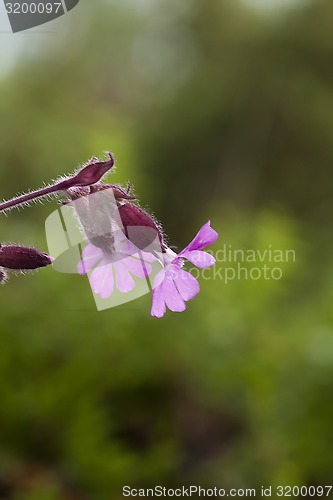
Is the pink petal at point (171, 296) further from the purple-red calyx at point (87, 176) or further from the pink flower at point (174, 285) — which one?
the purple-red calyx at point (87, 176)

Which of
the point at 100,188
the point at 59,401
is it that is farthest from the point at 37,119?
the point at 100,188

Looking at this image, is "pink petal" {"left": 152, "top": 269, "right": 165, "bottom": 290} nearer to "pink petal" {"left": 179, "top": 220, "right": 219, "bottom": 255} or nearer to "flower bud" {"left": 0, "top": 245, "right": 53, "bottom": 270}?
"pink petal" {"left": 179, "top": 220, "right": 219, "bottom": 255}

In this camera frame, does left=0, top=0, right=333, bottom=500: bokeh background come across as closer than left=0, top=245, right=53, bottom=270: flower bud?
No

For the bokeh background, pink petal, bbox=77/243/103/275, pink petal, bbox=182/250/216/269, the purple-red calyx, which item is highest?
the purple-red calyx

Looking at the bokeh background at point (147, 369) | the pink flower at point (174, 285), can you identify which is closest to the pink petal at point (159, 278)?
the pink flower at point (174, 285)

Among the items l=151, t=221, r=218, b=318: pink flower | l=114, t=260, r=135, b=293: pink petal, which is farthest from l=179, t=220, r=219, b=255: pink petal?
l=114, t=260, r=135, b=293: pink petal

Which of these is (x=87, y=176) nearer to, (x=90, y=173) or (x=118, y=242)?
(x=90, y=173)
